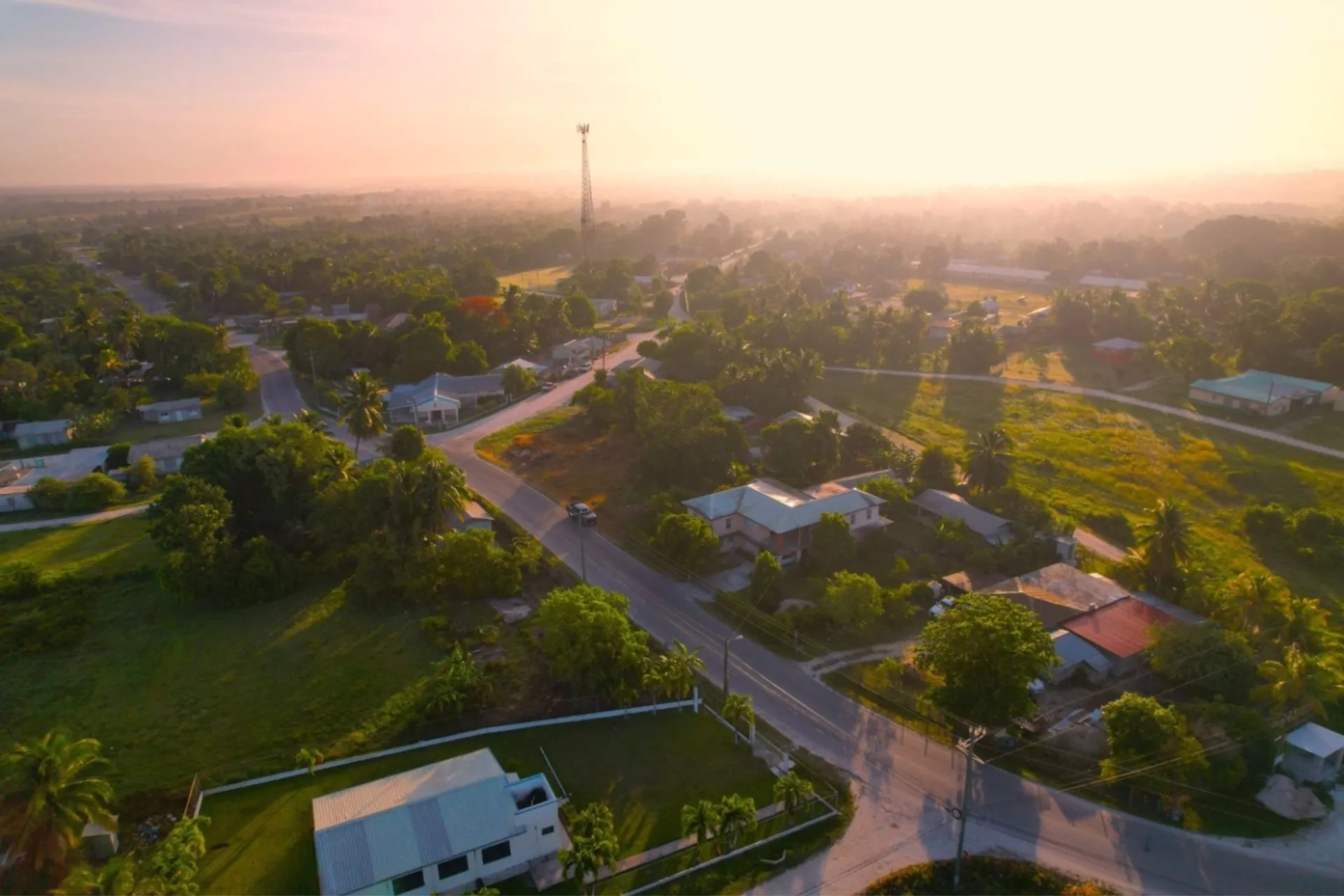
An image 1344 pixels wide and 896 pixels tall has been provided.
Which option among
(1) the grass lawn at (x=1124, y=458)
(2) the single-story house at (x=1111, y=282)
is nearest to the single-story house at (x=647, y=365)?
(1) the grass lawn at (x=1124, y=458)

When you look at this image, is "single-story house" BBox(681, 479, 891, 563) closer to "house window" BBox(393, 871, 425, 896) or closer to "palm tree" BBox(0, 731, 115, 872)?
"house window" BBox(393, 871, 425, 896)

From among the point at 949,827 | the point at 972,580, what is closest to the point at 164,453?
the point at 972,580

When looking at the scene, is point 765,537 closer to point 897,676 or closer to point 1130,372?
point 897,676

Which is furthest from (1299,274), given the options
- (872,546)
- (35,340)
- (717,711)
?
(35,340)

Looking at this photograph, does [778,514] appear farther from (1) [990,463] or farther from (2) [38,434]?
(2) [38,434]

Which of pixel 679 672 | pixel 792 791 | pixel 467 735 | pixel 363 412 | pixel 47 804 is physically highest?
pixel 363 412
